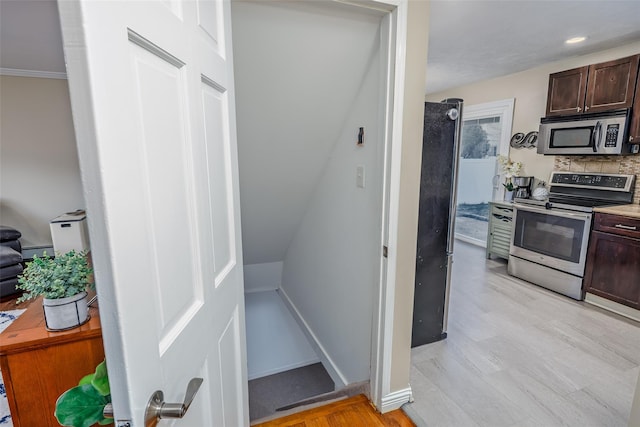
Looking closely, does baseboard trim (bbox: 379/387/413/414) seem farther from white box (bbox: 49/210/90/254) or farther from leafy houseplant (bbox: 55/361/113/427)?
white box (bbox: 49/210/90/254)

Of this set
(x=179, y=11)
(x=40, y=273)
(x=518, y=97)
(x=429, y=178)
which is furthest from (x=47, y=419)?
(x=518, y=97)

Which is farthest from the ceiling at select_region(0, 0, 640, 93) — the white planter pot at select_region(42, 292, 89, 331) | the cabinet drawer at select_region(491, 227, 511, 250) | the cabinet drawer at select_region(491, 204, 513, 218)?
the white planter pot at select_region(42, 292, 89, 331)

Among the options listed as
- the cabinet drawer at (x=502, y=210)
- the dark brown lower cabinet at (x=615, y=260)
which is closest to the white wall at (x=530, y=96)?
the cabinet drawer at (x=502, y=210)

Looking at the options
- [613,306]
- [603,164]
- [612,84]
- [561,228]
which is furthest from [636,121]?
[613,306]

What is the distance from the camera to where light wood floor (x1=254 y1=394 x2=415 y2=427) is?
5.32ft

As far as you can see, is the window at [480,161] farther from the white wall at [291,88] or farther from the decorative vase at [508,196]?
the white wall at [291,88]

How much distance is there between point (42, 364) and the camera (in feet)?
3.24

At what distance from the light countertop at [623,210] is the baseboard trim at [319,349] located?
2639 mm

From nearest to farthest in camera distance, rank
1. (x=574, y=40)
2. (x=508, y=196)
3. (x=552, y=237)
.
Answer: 1. (x=574, y=40)
2. (x=552, y=237)
3. (x=508, y=196)

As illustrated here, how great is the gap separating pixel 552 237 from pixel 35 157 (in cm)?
568

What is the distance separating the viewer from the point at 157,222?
591 mm

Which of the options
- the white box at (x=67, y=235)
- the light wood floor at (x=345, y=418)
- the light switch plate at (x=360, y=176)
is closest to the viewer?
the light wood floor at (x=345, y=418)

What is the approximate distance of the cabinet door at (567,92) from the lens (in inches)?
121

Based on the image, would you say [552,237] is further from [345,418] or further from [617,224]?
[345,418]
